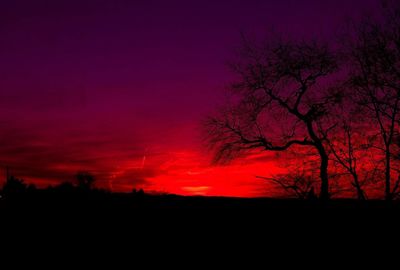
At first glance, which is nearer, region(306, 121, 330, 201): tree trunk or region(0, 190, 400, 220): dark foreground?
region(0, 190, 400, 220): dark foreground

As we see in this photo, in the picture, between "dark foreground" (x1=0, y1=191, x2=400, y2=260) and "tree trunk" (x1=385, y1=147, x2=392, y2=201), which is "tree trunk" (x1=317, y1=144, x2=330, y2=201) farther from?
A: "dark foreground" (x1=0, y1=191, x2=400, y2=260)

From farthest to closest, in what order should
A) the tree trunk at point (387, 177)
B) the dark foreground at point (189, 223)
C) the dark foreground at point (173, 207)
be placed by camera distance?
the tree trunk at point (387, 177) < the dark foreground at point (173, 207) < the dark foreground at point (189, 223)

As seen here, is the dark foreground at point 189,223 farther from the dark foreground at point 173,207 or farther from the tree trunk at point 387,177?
the tree trunk at point 387,177

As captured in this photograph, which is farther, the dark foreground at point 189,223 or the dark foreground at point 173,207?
the dark foreground at point 173,207

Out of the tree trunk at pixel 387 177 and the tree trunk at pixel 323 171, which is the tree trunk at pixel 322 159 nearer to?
the tree trunk at pixel 323 171

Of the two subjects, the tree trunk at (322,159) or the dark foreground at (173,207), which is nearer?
the dark foreground at (173,207)

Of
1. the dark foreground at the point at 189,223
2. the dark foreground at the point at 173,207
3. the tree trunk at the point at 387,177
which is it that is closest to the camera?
the dark foreground at the point at 189,223

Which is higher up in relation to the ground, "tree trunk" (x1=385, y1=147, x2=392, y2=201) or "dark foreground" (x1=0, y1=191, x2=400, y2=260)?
"tree trunk" (x1=385, y1=147, x2=392, y2=201)

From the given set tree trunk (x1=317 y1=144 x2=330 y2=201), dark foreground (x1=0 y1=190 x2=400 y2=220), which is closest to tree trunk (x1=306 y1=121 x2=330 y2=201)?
tree trunk (x1=317 y1=144 x2=330 y2=201)

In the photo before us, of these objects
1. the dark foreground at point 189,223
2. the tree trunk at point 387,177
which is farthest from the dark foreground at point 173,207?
the tree trunk at point 387,177

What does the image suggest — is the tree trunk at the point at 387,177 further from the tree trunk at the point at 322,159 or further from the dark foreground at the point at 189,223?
the dark foreground at the point at 189,223

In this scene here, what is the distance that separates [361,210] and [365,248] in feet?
3.23

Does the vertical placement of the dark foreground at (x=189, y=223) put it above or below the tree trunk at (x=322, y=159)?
below

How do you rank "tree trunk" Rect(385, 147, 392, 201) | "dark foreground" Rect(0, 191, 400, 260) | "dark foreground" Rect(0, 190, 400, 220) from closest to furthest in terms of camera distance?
1. "dark foreground" Rect(0, 191, 400, 260)
2. "dark foreground" Rect(0, 190, 400, 220)
3. "tree trunk" Rect(385, 147, 392, 201)
